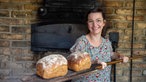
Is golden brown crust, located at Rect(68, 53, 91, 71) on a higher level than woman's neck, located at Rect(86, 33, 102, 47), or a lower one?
lower

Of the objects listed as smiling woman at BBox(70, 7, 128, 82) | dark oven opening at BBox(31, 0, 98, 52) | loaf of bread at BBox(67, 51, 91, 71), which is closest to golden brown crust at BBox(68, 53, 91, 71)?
loaf of bread at BBox(67, 51, 91, 71)

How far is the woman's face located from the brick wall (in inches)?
36.5

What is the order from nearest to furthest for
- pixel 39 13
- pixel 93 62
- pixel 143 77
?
pixel 93 62 < pixel 39 13 < pixel 143 77

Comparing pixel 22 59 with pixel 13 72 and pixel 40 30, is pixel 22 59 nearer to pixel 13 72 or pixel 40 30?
pixel 13 72

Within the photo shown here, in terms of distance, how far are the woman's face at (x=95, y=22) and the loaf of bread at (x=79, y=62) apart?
0.82ft

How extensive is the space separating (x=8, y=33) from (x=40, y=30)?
32 cm

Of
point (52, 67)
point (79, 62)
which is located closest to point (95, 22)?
point (79, 62)

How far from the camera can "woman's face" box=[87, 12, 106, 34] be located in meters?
1.95

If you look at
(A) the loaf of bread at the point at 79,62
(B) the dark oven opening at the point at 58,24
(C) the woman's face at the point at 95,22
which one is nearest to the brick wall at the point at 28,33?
(B) the dark oven opening at the point at 58,24

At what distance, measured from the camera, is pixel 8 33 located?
283 centimetres

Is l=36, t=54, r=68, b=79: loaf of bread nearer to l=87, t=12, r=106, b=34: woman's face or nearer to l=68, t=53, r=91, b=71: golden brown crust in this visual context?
l=68, t=53, r=91, b=71: golden brown crust

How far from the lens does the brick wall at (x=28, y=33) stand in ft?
9.19

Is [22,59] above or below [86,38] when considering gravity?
below

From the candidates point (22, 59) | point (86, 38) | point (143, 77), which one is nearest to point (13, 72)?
point (22, 59)
